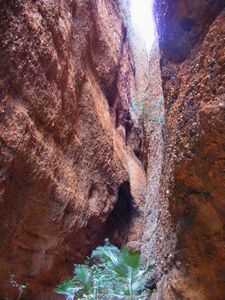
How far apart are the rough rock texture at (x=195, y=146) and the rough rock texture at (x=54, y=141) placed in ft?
7.98

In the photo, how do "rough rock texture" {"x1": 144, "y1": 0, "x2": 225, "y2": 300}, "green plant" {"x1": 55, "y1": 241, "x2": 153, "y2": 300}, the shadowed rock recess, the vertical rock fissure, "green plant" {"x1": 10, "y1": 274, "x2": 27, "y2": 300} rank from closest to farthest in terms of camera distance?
"rough rock texture" {"x1": 144, "y1": 0, "x2": 225, "y2": 300} < the shadowed rock recess < "green plant" {"x1": 55, "y1": 241, "x2": 153, "y2": 300} < "green plant" {"x1": 10, "y1": 274, "x2": 27, "y2": 300} < the vertical rock fissure

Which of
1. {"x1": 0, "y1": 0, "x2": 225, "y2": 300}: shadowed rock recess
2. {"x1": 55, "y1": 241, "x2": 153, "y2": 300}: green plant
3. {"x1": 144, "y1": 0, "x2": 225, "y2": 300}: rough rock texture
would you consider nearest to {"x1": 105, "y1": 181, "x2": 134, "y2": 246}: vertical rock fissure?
{"x1": 0, "y1": 0, "x2": 225, "y2": 300}: shadowed rock recess

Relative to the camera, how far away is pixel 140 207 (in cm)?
1089

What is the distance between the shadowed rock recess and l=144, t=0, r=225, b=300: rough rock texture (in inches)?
0.5

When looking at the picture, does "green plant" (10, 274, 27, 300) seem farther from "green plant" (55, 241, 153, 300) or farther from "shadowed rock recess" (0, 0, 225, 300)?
"green plant" (55, 241, 153, 300)

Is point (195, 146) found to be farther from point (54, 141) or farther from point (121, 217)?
point (121, 217)

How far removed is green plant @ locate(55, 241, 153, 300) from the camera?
4770 millimetres

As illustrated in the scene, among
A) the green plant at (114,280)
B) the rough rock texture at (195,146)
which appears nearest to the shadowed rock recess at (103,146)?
the rough rock texture at (195,146)

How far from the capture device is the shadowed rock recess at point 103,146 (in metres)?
3.37

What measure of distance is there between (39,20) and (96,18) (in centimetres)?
335

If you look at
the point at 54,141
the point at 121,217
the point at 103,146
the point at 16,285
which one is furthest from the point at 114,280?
the point at 121,217

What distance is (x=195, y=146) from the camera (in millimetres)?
3207

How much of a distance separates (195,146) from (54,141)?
3961 mm

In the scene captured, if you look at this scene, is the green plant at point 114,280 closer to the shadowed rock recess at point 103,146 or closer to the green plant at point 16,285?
the shadowed rock recess at point 103,146
